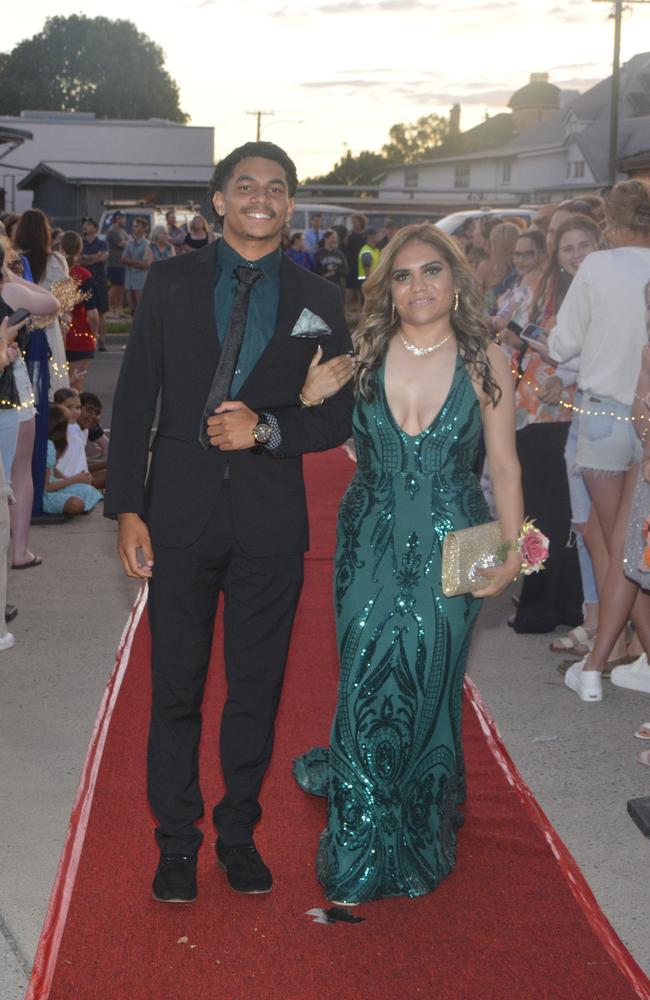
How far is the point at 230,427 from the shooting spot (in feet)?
12.6

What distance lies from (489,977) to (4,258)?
481 cm

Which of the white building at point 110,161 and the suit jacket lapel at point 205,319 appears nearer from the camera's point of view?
the suit jacket lapel at point 205,319

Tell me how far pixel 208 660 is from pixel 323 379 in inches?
36.7

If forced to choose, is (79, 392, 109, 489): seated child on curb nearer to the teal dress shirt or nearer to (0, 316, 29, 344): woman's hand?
(0, 316, 29, 344): woman's hand

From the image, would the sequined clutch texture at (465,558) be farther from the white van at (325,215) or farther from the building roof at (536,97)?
the building roof at (536,97)

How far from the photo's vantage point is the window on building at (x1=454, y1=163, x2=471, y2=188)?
91875 mm

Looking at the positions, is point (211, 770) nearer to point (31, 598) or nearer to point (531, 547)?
point (531, 547)

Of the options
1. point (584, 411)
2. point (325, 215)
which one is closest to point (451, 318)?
point (584, 411)

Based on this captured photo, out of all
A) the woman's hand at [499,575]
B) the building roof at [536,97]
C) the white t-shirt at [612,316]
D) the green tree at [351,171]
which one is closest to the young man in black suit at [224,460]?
the woman's hand at [499,575]

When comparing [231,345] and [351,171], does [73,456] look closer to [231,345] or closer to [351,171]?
[231,345]

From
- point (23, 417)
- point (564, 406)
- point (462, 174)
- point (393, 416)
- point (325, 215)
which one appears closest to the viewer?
point (393, 416)

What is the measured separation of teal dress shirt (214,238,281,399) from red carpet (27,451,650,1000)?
5.24 ft

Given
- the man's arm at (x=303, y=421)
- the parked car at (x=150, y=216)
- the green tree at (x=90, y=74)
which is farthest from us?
the green tree at (x=90, y=74)

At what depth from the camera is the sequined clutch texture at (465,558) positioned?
4133mm
